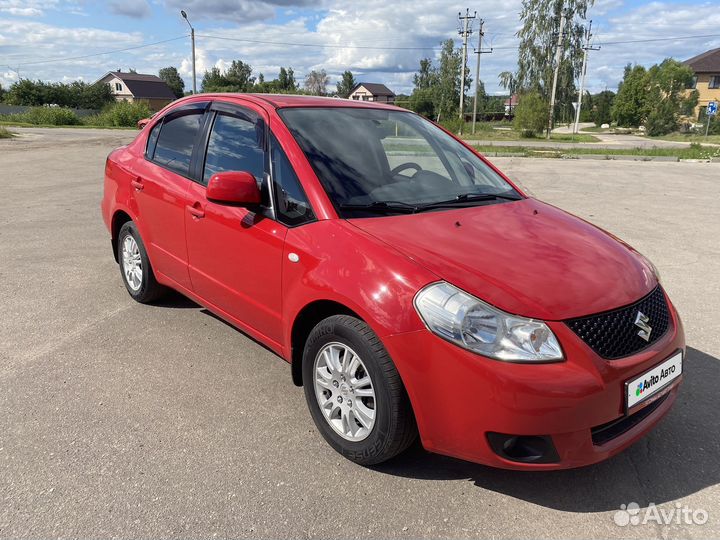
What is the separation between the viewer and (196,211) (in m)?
3.49

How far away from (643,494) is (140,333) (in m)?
3.45

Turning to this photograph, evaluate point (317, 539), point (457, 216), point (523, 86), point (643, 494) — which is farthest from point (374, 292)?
point (523, 86)

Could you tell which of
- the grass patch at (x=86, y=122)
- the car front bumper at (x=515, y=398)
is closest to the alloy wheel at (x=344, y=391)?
the car front bumper at (x=515, y=398)

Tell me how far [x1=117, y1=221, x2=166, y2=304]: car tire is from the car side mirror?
174cm

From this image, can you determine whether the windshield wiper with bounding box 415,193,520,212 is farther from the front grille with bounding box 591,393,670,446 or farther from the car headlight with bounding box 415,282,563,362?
the front grille with bounding box 591,393,670,446

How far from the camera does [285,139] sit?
3.06 m

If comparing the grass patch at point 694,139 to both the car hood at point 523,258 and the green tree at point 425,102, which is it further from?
the car hood at point 523,258

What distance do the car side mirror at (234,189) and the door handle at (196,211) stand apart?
1.87 ft

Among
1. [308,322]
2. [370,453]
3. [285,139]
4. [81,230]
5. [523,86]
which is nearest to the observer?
[370,453]

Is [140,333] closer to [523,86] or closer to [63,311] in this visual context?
[63,311]

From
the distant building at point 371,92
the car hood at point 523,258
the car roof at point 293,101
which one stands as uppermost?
the distant building at point 371,92

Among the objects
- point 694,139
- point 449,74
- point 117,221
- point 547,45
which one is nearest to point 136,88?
point 449,74

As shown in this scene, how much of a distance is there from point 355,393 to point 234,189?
1245mm

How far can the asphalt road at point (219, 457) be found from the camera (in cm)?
226
